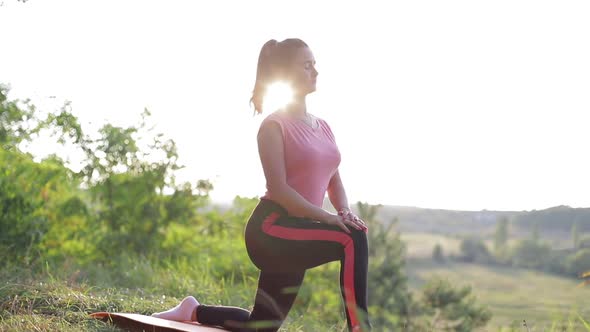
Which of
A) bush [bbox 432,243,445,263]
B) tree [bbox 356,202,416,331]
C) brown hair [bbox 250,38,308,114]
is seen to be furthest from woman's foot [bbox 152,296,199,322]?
→ bush [bbox 432,243,445,263]

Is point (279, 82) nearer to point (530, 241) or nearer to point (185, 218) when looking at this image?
point (185, 218)

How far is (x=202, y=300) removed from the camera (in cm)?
684

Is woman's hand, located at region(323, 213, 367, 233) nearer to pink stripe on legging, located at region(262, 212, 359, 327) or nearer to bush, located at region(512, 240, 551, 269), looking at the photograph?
pink stripe on legging, located at region(262, 212, 359, 327)

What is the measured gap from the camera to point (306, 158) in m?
3.65

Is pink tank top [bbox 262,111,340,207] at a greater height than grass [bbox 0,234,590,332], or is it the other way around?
pink tank top [bbox 262,111,340,207]

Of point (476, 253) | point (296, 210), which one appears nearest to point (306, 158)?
point (296, 210)

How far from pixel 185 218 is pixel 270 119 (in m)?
7.34

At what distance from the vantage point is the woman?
341cm

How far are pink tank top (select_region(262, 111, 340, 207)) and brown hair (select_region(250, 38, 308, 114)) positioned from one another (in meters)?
0.20

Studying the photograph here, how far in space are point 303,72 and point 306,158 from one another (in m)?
0.48

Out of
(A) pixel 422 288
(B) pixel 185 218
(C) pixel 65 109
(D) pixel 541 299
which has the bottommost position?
(D) pixel 541 299

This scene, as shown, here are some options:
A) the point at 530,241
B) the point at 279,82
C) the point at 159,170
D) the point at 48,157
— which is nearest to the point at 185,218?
the point at 159,170

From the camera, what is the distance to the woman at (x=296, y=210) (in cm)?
341

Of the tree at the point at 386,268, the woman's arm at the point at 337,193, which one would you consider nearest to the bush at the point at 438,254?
the tree at the point at 386,268
